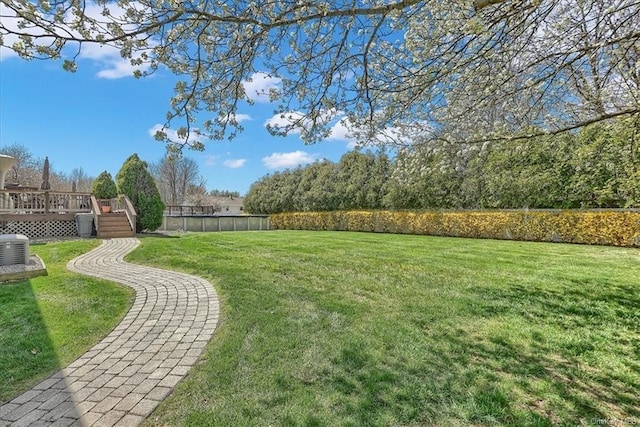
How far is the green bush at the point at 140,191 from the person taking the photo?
14070mm

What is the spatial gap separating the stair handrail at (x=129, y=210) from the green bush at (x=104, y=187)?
1.56 meters

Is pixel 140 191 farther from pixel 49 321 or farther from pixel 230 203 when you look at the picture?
pixel 230 203

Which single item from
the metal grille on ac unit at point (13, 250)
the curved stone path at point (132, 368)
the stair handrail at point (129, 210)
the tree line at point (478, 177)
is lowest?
the curved stone path at point (132, 368)

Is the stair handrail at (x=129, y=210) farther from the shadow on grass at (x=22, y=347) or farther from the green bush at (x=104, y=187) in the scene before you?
the shadow on grass at (x=22, y=347)

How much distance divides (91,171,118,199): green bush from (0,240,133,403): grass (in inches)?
382

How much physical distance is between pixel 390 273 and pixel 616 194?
32.8 ft

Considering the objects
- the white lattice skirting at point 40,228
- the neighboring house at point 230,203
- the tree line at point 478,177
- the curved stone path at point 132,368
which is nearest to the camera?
the curved stone path at point 132,368

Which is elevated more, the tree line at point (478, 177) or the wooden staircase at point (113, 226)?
the tree line at point (478, 177)

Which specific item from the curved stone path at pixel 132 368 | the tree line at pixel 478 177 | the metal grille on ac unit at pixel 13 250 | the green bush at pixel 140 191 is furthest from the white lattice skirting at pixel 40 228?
the tree line at pixel 478 177

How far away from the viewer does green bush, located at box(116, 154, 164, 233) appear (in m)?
14.1

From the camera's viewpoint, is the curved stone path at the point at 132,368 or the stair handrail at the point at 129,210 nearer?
the curved stone path at the point at 132,368

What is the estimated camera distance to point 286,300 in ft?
15.4

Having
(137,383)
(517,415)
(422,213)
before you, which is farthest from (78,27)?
(422,213)

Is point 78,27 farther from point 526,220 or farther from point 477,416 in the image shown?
point 526,220
